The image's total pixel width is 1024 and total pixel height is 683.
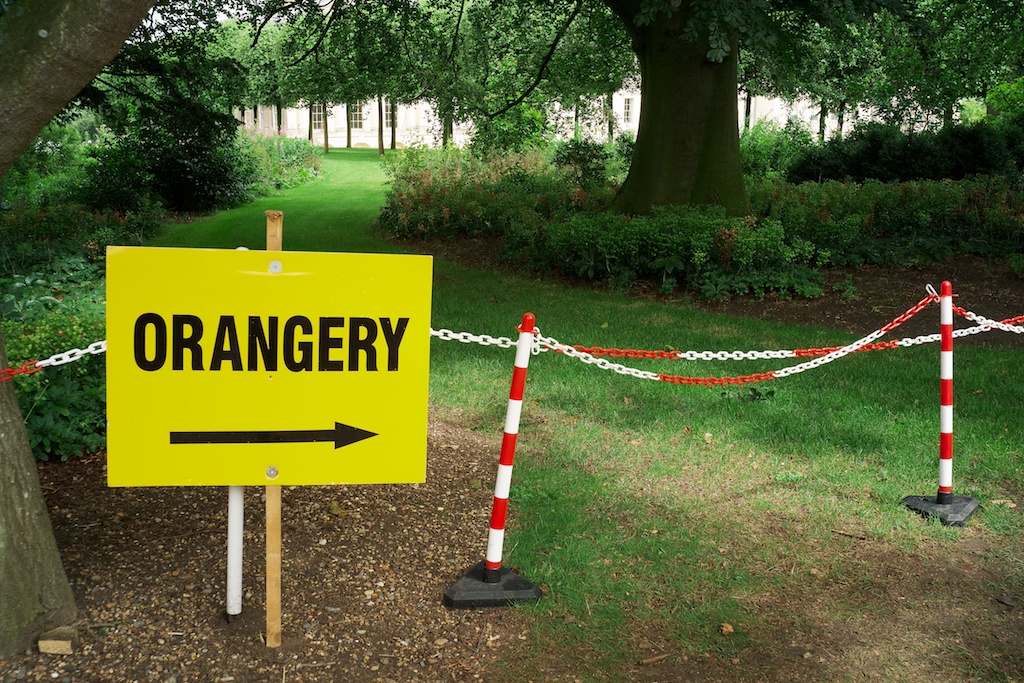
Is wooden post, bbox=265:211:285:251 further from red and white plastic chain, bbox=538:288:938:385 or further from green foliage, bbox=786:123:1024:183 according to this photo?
green foliage, bbox=786:123:1024:183

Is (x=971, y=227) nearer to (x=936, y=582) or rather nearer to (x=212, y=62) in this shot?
(x=936, y=582)

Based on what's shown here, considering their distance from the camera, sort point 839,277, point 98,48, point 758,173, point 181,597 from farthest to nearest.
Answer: point 758,173
point 839,277
point 181,597
point 98,48

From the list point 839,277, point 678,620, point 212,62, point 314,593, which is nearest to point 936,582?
point 678,620

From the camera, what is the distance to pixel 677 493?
5.70 m

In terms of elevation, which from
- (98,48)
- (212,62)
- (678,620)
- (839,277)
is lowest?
(678,620)

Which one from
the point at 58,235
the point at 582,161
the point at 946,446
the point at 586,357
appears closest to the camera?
the point at 586,357

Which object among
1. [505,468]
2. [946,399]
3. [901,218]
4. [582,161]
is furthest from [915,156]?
[505,468]

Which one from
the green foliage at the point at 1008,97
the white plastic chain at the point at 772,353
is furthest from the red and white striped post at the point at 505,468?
the green foliage at the point at 1008,97

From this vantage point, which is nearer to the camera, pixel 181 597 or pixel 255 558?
pixel 181 597

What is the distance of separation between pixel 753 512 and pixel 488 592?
1.83m

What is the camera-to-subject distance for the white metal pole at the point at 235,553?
13.0 feet

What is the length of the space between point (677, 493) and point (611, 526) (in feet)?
2.13

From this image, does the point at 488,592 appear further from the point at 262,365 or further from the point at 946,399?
the point at 946,399

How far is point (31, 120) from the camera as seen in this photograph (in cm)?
368
